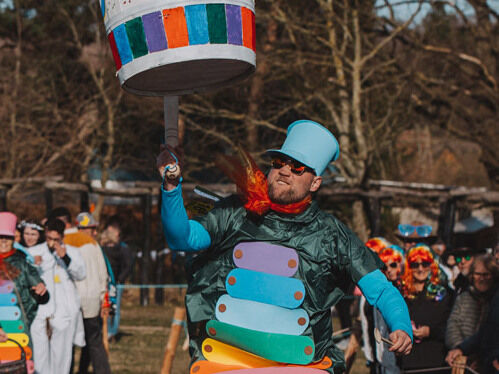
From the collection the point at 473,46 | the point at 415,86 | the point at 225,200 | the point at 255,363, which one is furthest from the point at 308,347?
the point at 473,46

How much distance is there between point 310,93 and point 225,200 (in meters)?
11.8

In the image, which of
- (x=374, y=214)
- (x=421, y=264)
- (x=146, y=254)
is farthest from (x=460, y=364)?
(x=146, y=254)

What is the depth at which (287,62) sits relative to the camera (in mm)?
15422

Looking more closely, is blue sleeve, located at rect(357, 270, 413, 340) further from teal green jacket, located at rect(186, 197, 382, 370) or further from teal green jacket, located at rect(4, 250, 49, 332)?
teal green jacket, located at rect(4, 250, 49, 332)

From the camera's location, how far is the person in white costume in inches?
288

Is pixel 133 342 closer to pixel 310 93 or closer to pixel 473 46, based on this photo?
pixel 310 93

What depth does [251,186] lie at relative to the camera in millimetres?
4219

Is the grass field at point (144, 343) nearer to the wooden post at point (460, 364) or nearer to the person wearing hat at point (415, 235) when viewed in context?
the person wearing hat at point (415, 235)

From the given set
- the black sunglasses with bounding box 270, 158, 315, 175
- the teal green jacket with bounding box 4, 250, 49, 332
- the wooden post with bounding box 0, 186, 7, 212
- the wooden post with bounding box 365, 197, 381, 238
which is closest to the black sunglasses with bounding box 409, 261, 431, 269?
the black sunglasses with bounding box 270, 158, 315, 175

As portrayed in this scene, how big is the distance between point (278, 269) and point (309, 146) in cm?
63

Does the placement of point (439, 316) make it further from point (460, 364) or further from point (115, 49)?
point (115, 49)

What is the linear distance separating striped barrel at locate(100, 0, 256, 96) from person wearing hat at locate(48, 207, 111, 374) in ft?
16.3

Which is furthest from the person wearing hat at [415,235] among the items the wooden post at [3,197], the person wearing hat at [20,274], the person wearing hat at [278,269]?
the wooden post at [3,197]

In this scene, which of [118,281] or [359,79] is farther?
[359,79]
